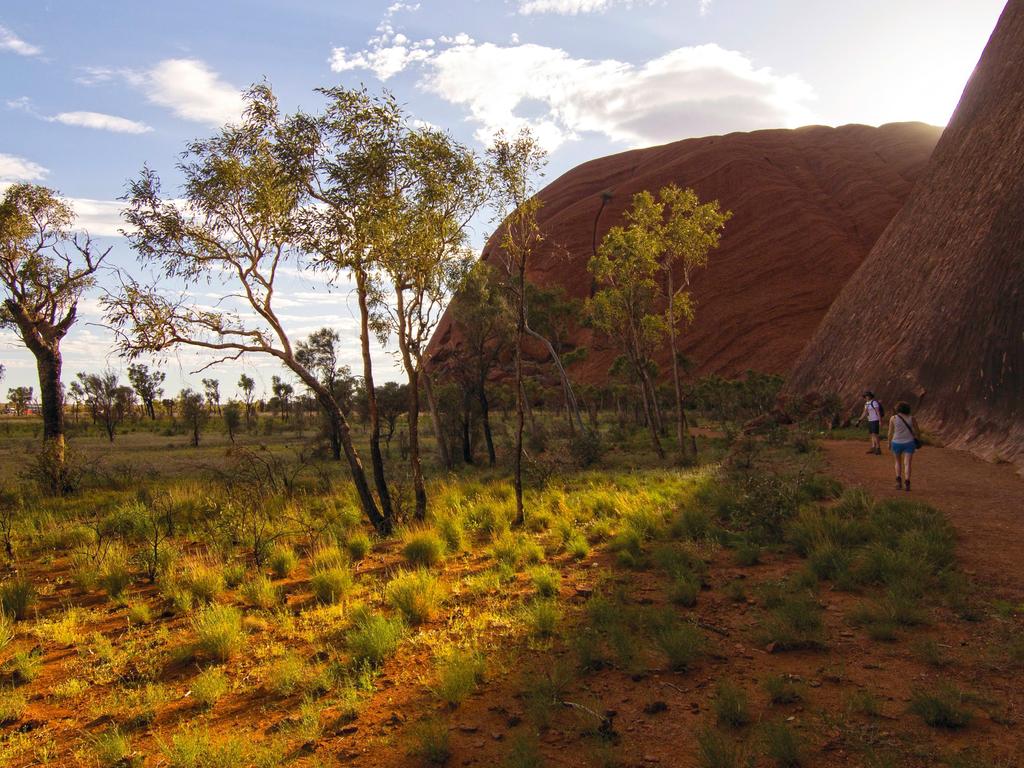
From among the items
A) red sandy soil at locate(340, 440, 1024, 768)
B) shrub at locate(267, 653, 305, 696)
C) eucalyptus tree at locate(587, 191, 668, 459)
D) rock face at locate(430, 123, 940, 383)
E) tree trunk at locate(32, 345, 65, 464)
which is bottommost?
red sandy soil at locate(340, 440, 1024, 768)

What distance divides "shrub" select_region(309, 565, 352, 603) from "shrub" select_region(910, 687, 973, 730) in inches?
233

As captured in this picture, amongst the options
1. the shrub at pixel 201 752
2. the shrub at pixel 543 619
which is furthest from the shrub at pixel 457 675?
the shrub at pixel 201 752

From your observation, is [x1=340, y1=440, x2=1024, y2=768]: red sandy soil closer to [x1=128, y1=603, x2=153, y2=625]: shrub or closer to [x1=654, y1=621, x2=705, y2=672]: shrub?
[x1=654, y1=621, x2=705, y2=672]: shrub

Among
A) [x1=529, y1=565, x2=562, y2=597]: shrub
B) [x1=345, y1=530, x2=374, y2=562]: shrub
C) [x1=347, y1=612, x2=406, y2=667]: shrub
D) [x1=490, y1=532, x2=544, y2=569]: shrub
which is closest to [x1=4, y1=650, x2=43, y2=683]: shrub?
[x1=347, y1=612, x2=406, y2=667]: shrub

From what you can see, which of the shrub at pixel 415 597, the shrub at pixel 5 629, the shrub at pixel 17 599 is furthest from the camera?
the shrub at pixel 17 599

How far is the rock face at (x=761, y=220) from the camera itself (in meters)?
51.5

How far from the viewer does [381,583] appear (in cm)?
812

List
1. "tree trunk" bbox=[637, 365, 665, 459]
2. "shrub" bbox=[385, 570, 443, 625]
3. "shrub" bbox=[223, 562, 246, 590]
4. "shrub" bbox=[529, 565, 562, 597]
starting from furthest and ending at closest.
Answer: "tree trunk" bbox=[637, 365, 665, 459] → "shrub" bbox=[223, 562, 246, 590] → "shrub" bbox=[529, 565, 562, 597] → "shrub" bbox=[385, 570, 443, 625]

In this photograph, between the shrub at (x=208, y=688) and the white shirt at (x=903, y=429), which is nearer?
the shrub at (x=208, y=688)

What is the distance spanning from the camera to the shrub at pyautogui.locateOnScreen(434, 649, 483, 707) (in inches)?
193

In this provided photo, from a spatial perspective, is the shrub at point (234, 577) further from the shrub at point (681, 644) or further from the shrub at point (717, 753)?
the shrub at point (717, 753)

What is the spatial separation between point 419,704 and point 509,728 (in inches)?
32.9

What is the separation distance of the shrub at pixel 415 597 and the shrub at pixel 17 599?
445 centimetres

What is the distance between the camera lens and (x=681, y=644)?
17.8 feet
